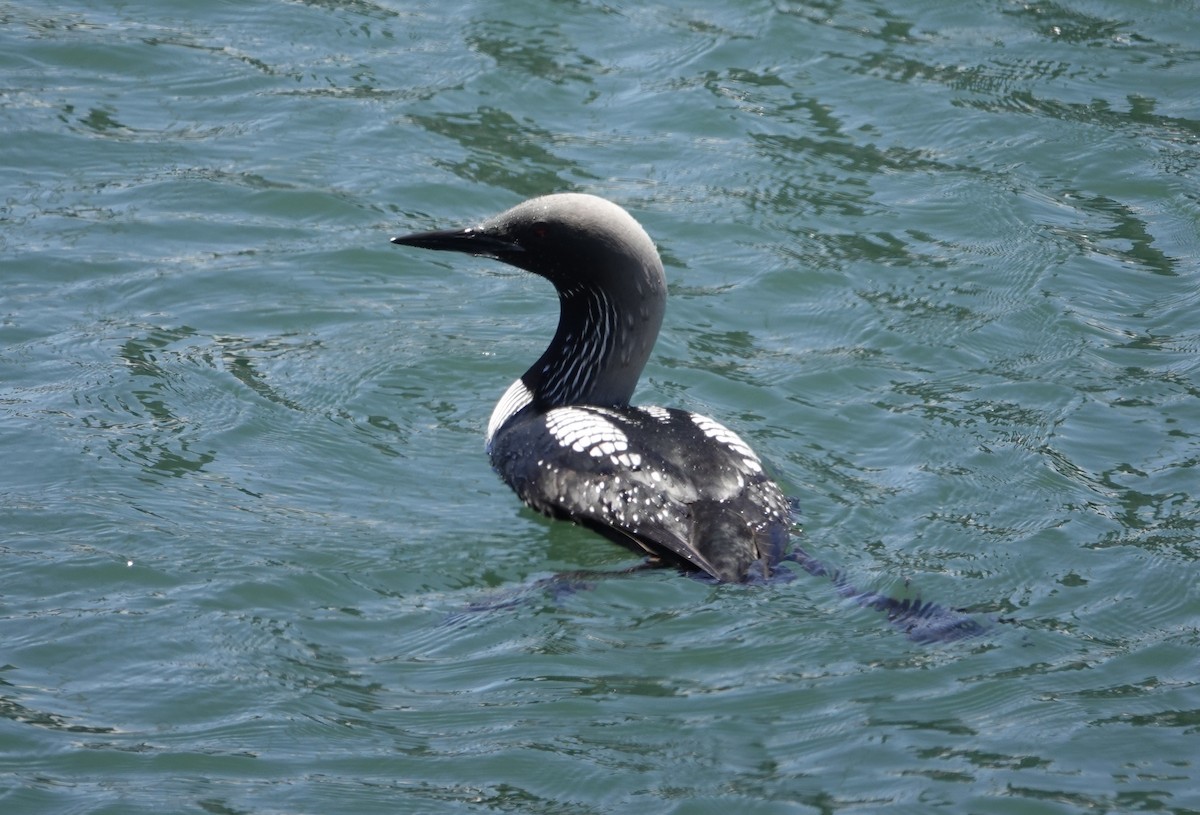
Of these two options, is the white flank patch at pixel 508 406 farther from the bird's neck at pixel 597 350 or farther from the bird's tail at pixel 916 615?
the bird's tail at pixel 916 615

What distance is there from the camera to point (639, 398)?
549 centimetres

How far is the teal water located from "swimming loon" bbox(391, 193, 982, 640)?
12 cm

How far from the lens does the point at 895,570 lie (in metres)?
4.37

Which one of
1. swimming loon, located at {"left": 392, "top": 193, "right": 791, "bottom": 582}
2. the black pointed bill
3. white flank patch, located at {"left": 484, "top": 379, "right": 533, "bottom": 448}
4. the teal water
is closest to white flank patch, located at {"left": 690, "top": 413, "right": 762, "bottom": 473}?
swimming loon, located at {"left": 392, "top": 193, "right": 791, "bottom": 582}

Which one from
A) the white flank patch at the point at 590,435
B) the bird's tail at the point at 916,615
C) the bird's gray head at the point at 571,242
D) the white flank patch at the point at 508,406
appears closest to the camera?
the bird's tail at the point at 916,615

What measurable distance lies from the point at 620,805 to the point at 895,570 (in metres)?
1.30

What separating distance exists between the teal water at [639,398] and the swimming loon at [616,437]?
120 mm

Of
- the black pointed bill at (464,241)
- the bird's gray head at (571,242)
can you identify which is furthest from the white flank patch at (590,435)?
the black pointed bill at (464,241)

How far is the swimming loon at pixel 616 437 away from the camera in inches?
167

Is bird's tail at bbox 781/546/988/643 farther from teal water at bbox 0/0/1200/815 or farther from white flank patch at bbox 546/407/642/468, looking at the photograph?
white flank patch at bbox 546/407/642/468

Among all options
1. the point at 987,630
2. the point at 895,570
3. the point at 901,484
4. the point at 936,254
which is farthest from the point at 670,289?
the point at 987,630

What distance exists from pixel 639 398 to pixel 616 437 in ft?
3.09

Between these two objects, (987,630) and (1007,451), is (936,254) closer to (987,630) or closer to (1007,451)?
(1007,451)

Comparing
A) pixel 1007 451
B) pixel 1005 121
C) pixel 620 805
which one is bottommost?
pixel 620 805
